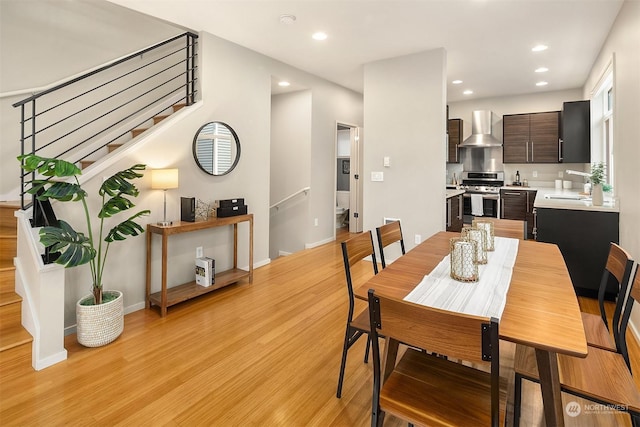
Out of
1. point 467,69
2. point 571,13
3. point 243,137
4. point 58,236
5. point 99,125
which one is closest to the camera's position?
point 58,236

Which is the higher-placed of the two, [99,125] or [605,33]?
[605,33]

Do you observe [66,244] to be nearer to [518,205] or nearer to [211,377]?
[211,377]

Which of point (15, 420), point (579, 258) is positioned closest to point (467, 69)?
point (579, 258)

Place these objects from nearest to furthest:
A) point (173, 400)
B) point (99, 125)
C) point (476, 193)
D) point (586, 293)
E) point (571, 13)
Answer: point (173, 400) → point (571, 13) → point (586, 293) → point (99, 125) → point (476, 193)

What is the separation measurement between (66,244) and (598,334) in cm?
305

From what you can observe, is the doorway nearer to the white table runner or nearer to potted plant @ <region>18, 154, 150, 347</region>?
potted plant @ <region>18, 154, 150, 347</region>

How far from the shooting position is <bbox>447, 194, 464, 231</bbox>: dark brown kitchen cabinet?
498 centimetres

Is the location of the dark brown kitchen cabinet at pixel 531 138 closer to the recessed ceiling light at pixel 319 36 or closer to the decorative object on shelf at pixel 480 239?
the recessed ceiling light at pixel 319 36

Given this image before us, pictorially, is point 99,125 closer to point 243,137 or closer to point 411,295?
point 243,137

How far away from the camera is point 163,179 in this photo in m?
3.03

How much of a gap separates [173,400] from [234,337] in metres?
0.75

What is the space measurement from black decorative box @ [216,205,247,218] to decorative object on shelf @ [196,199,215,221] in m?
0.16

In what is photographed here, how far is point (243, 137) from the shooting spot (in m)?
4.06

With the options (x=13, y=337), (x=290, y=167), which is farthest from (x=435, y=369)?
(x=290, y=167)
